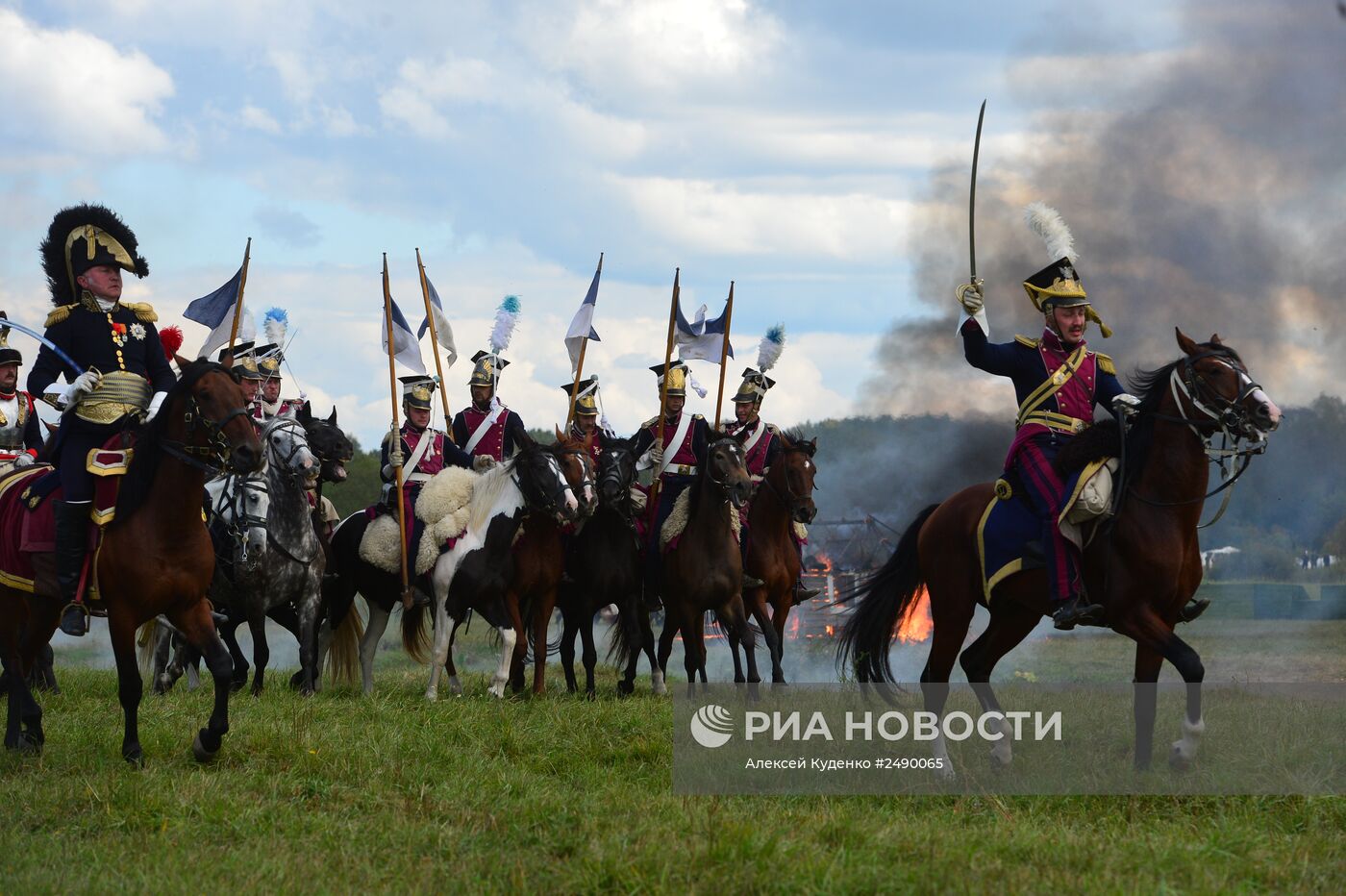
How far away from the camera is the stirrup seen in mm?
9898

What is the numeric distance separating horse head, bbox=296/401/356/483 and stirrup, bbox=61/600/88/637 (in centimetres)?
426

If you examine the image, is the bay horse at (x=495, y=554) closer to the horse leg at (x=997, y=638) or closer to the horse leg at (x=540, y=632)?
the horse leg at (x=540, y=632)

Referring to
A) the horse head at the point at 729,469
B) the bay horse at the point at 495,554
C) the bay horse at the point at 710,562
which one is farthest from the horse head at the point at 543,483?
the horse head at the point at 729,469

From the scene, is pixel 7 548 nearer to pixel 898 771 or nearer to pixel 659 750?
pixel 659 750

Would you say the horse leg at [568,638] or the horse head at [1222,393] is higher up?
the horse head at [1222,393]

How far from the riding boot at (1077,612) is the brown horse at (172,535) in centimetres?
555

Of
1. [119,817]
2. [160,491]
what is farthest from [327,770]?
[160,491]

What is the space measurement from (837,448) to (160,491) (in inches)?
997

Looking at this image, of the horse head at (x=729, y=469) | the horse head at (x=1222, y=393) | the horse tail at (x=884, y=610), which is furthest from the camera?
the horse head at (x=729, y=469)

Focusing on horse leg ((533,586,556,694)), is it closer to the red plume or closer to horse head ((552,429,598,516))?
horse head ((552,429,598,516))

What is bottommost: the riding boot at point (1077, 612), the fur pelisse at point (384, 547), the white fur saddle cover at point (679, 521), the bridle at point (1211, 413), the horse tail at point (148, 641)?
the horse tail at point (148, 641)

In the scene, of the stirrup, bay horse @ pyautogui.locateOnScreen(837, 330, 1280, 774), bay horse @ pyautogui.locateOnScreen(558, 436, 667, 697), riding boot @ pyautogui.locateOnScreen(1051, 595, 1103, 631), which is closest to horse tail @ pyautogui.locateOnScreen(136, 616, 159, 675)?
bay horse @ pyautogui.locateOnScreen(558, 436, 667, 697)

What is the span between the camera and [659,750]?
9844 millimetres

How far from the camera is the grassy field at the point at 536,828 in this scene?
6.52 m
